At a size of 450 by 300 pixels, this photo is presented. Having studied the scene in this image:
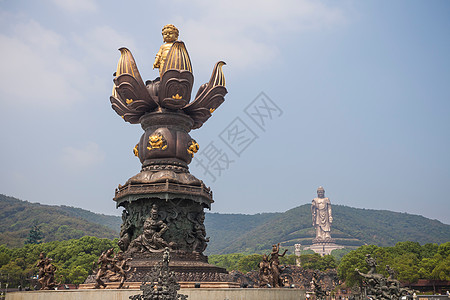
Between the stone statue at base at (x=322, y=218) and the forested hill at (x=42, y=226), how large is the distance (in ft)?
229

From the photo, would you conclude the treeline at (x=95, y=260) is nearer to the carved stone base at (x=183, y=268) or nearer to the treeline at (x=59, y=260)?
the treeline at (x=59, y=260)

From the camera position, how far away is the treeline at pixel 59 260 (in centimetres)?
4097

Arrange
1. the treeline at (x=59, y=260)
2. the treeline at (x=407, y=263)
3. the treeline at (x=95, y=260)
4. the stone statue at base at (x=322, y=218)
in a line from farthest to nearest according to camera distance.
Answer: the stone statue at base at (x=322, y=218), the treeline at (x=59, y=260), the treeline at (x=95, y=260), the treeline at (x=407, y=263)

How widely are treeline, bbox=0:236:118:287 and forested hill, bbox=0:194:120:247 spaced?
77.9ft

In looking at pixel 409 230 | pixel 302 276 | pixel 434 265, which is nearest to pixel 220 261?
pixel 302 276

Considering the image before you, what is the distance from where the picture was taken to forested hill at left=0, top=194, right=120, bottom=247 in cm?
7600

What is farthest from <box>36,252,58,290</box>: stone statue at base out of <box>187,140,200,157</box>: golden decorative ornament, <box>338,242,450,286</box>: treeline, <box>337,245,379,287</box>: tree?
<box>337,245,379,287</box>: tree

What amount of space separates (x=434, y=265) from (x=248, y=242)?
10912 cm

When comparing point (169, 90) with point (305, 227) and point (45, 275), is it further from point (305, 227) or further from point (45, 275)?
point (305, 227)

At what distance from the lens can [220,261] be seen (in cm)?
7512

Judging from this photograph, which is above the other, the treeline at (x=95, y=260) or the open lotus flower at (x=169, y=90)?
the open lotus flower at (x=169, y=90)

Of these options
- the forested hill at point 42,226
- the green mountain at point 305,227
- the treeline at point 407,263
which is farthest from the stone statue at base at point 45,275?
the green mountain at point 305,227

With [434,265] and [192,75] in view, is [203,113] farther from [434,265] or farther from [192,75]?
[434,265]

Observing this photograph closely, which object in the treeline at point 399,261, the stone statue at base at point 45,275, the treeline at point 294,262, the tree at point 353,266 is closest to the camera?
the stone statue at base at point 45,275
